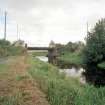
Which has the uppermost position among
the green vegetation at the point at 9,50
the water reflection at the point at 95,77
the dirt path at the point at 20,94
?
the green vegetation at the point at 9,50

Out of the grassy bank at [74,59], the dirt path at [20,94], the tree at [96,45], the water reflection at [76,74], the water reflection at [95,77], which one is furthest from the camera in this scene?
the grassy bank at [74,59]

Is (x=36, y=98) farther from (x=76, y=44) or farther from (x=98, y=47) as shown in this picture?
(x=76, y=44)

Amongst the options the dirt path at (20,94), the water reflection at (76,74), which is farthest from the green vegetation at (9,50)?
the dirt path at (20,94)

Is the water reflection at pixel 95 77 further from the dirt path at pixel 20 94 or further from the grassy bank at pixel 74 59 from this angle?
the dirt path at pixel 20 94

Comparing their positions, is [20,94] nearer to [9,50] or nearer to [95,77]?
[95,77]

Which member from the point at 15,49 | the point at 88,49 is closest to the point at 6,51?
the point at 15,49

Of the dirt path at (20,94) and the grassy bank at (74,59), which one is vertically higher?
the dirt path at (20,94)

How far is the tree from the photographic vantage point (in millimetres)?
53281

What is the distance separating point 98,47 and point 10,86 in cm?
4102

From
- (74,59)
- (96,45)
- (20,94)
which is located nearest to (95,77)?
(96,45)

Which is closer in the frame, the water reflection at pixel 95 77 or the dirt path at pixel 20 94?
the dirt path at pixel 20 94

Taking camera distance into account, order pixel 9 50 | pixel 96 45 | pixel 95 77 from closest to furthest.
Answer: pixel 95 77
pixel 96 45
pixel 9 50

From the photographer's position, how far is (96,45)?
54.0 meters

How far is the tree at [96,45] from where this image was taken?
5328 cm
